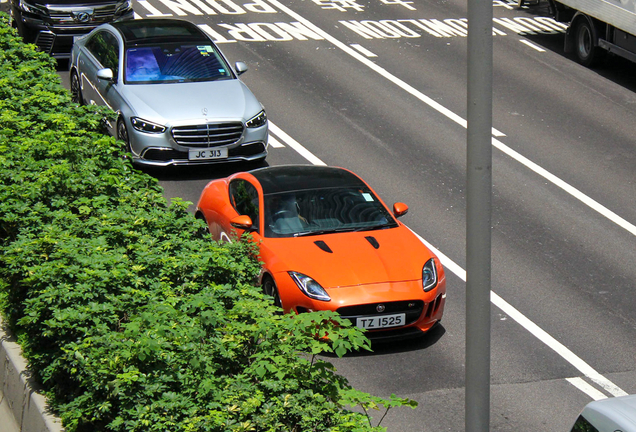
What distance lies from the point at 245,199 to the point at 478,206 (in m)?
6.26

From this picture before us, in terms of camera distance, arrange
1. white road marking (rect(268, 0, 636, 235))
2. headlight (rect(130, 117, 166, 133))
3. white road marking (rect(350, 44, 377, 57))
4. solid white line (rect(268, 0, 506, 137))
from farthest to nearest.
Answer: white road marking (rect(350, 44, 377, 57)) < solid white line (rect(268, 0, 506, 137)) < headlight (rect(130, 117, 166, 133)) < white road marking (rect(268, 0, 636, 235))

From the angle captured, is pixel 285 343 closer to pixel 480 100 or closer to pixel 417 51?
pixel 480 100

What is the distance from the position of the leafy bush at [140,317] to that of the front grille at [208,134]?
4.74 m

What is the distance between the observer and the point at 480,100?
5172 millimetres

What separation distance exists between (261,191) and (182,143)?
12.2ft

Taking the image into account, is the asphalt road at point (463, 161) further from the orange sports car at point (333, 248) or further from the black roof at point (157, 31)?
the black roof at point (157, 31)

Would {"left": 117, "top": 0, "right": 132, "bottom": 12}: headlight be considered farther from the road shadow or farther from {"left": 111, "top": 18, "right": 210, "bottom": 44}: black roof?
the road shadow

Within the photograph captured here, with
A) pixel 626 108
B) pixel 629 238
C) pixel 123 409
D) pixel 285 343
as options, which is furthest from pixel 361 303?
pixel 626 108

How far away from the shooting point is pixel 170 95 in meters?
14.9

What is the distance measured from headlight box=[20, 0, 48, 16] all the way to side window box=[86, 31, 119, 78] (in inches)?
117

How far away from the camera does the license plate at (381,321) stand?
382 inches

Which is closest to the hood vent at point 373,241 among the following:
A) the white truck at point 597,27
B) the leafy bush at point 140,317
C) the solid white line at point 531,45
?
the leafy bush at point 140,317

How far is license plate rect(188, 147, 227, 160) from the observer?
14.5 metres

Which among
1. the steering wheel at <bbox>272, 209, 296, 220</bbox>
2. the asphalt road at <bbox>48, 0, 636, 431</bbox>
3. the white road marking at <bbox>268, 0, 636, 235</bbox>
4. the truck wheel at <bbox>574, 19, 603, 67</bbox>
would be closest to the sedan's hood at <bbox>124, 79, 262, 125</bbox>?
the asphalt road at <bbox>48, 0, 636, 431</bbox>
